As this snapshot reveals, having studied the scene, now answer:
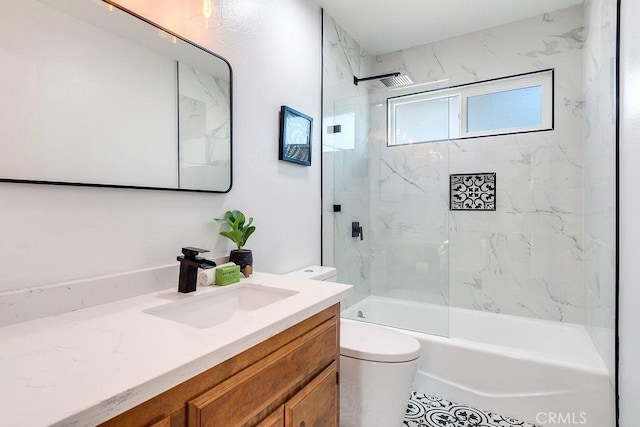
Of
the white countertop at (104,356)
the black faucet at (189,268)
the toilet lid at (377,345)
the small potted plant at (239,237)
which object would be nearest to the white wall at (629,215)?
the toilet lid at (377,345)

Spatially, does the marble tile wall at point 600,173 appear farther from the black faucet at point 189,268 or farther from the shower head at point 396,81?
the black faucet at point 189,268

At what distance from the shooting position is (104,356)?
2.18 ft

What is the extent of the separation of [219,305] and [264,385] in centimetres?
47

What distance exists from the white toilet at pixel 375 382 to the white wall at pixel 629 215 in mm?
863

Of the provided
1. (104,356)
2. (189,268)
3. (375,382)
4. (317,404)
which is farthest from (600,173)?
(104,356)

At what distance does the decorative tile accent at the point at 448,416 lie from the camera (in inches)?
70.2

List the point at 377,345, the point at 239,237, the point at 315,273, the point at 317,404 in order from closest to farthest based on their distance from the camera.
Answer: the point at 317,404
the point at 239,237
the point at 377,345
the point at 315,273

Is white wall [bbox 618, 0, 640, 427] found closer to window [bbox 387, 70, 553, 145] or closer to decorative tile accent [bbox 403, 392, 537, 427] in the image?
decorative tile accent [bbox 403, 392, 537, 427]

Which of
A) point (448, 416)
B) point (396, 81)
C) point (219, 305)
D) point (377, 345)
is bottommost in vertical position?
point (448, 416)

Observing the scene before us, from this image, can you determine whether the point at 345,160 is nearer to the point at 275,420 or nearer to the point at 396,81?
the point at 396,81

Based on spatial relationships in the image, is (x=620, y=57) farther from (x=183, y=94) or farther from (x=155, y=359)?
(x=155, y=359)

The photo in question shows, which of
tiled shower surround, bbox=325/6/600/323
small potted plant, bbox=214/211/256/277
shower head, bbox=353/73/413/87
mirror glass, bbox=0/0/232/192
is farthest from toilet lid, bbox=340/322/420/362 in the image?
shower head, bbox=353/73/413/87

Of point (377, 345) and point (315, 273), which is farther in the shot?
point (315, 273)

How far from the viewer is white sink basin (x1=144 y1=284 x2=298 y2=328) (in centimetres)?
108
